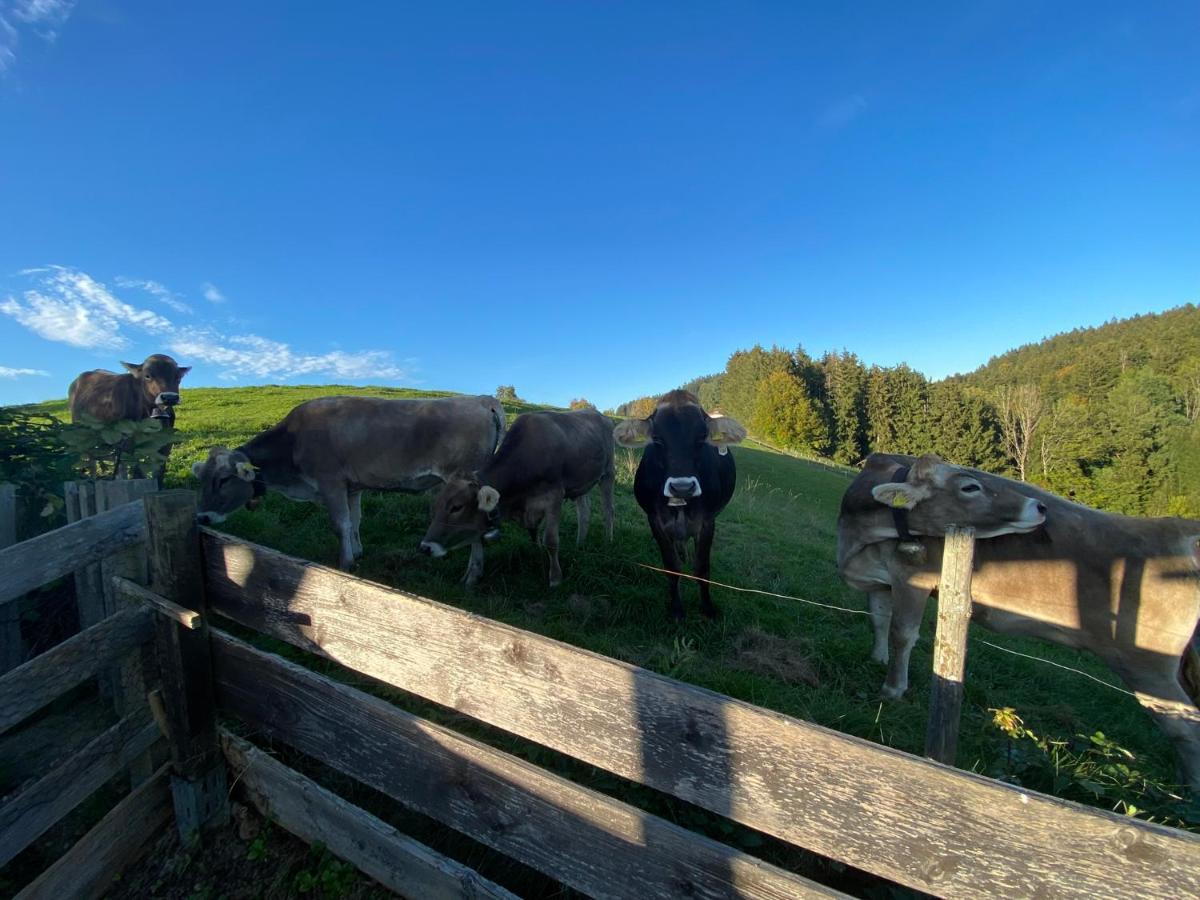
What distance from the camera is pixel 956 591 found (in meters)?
2.95

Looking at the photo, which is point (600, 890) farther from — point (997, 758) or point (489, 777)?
point (997, 758)

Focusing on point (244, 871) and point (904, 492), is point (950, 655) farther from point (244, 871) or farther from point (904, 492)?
point (244, 871)

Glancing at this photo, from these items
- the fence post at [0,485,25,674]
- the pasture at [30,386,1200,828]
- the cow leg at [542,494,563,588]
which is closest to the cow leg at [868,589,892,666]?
the pasture at [30,386,1200,828]

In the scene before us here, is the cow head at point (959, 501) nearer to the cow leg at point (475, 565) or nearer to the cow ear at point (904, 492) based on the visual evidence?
the cow ear at point (904, 492)

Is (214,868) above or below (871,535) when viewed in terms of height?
below

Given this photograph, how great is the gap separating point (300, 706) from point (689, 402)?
15.4 feet

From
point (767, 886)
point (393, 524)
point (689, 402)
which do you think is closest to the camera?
point (767, 886)

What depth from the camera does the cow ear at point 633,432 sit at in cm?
634

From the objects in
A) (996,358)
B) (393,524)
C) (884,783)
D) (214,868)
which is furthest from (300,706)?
(996,358)

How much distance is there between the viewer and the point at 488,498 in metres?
6.26

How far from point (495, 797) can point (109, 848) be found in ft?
7.01

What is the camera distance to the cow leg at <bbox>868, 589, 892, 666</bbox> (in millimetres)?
5738

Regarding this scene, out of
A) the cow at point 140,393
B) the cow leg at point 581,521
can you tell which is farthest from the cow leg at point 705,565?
the cow at point 140,393

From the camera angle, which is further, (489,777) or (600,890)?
(489,777)
